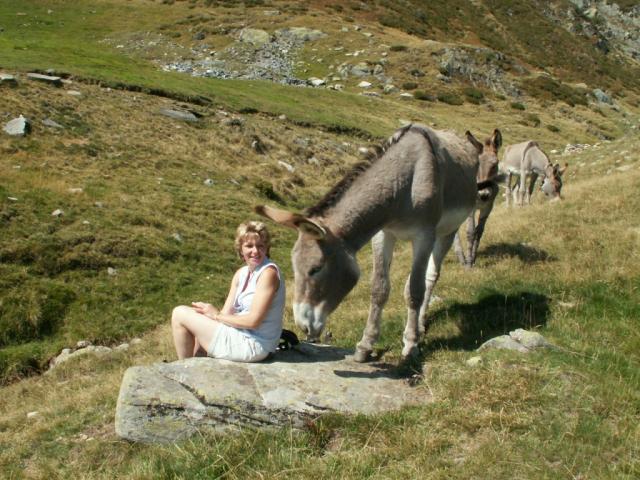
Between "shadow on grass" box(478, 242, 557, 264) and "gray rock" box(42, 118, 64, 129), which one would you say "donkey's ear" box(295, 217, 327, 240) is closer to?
"shadow on grass" box(478, 242, 557, 264)

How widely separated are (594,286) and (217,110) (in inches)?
946

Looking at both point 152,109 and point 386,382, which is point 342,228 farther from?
point 152,109

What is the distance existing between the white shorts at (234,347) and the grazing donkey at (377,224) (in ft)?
1.97

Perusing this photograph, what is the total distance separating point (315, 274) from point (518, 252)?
724 centimetres

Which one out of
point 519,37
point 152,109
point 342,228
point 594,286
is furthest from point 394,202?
point 519,37

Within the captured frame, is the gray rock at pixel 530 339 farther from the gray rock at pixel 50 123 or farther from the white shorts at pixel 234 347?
the gray rock at pixel 50 123

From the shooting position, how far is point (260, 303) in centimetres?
595

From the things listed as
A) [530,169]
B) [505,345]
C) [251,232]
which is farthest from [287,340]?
[530,169]

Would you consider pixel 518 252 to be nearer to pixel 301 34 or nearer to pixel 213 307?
pixel 213 307

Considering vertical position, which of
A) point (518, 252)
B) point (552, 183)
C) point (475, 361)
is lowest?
point (518, 252)

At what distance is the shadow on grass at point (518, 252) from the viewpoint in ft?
35.6

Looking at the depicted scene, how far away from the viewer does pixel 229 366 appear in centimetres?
586

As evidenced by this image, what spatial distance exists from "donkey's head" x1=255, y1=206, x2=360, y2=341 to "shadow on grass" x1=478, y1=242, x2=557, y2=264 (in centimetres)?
610

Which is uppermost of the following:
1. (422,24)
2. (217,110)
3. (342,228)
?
(422,24)
